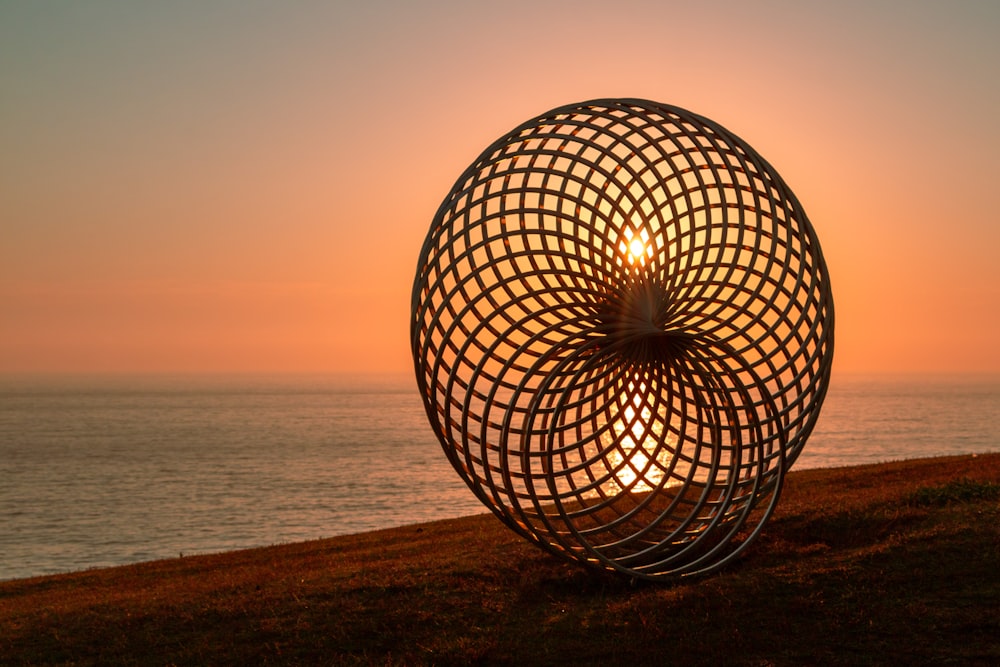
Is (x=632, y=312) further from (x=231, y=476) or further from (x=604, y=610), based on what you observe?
(x=231, y=476)

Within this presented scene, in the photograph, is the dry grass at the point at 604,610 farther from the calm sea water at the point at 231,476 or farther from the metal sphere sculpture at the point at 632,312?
the calm sea water at the point at 231,476

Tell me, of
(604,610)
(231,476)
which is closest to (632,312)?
(604,610)

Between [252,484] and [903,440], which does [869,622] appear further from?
[903,440]

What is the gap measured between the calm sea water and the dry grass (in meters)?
17.3

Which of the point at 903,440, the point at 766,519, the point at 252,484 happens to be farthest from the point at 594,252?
the point at 903,440

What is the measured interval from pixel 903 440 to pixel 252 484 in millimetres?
43792

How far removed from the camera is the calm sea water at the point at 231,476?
29391mm

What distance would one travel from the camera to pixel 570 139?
8836 millimetres

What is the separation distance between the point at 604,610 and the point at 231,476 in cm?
4320

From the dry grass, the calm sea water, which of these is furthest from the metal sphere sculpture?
the calm sea water

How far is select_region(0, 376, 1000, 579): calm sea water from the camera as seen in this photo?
29.4m

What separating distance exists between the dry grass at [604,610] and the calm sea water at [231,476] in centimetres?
1726

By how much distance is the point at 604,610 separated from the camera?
827cm

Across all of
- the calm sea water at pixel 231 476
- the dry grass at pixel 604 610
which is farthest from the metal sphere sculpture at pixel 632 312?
the calm sea water at pixel 231 476
